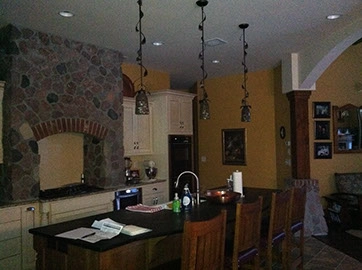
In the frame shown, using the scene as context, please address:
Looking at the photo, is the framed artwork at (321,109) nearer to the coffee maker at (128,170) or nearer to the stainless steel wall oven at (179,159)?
the stainless steel wall oven at (179,159)

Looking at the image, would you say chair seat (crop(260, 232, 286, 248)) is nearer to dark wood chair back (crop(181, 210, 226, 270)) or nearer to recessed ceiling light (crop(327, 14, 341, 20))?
dark wood chair back (crop(181, 210, 226, 270))

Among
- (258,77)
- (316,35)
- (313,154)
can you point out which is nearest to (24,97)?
(316,35)

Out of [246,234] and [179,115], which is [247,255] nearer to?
[246,234]

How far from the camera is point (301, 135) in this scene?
541cm

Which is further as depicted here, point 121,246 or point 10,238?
point 10,238

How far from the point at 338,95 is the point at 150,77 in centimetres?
368

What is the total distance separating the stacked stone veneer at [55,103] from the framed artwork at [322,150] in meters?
3.62

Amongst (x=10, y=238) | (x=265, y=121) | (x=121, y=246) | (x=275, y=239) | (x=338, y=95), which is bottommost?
(x=10, y=238)

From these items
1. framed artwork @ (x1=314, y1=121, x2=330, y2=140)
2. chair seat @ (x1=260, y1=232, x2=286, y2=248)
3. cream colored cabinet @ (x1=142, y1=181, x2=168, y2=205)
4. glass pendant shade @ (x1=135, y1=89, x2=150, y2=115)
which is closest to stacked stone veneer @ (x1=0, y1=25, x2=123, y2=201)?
cream colored cabinet @ (x1=142, y1=181, x2=168, y2=205)

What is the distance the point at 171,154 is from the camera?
5941 mm

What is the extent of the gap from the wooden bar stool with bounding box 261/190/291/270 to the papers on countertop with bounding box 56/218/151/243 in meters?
1.25

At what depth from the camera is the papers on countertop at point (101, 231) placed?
89.9 inches

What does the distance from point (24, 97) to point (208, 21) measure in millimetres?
2497

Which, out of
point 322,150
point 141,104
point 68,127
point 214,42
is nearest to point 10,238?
point 68,127
